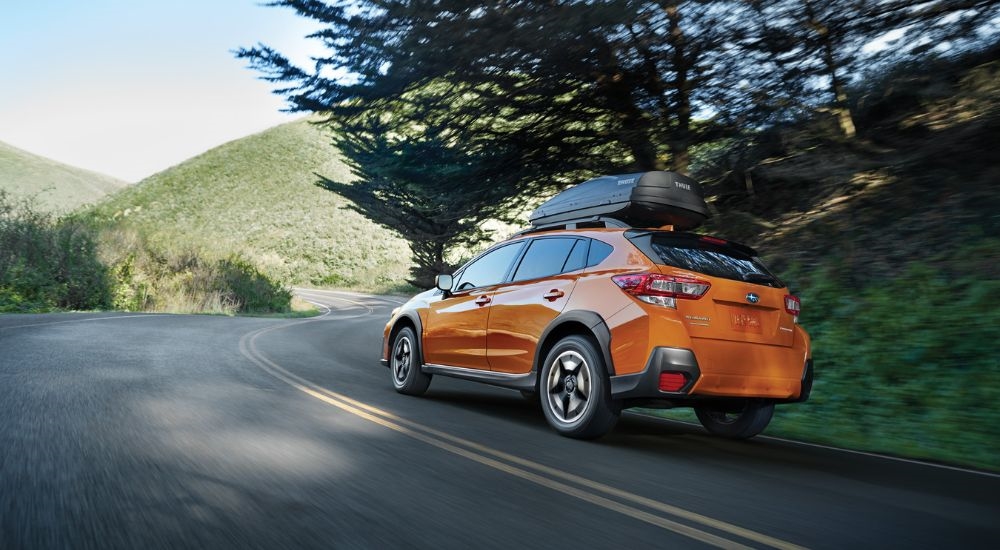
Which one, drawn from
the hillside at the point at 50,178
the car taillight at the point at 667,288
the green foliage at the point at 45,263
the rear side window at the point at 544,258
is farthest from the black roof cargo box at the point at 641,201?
the hillside at the point at 50,178

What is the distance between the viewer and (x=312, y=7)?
10.5 metres

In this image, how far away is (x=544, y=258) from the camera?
A: 7105mm

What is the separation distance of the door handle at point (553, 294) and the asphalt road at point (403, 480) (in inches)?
46.0

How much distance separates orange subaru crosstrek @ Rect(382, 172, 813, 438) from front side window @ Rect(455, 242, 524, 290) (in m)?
0.15

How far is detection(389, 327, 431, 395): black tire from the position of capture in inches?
335

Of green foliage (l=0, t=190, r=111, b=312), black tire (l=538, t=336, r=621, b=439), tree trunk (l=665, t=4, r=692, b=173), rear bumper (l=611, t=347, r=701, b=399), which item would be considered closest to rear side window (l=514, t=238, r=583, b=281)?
Answer: black tire (l=538, t=336, r=621, b=439)

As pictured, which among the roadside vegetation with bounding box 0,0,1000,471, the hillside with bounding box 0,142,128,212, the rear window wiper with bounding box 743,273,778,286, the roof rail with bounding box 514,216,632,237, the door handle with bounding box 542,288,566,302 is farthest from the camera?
the hillside with bounding box 0,142,128,212

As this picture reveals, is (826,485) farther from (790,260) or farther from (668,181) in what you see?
(790,260)

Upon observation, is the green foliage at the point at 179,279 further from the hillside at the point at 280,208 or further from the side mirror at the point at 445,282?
the hillside at the point at 280,208

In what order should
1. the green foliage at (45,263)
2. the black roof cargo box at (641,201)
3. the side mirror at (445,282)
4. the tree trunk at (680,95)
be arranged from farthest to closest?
the green foliage at (45,263) → the tree trunk at (680,95) → the side mirror at (445,282) → the black roof cargo box at (641,201)

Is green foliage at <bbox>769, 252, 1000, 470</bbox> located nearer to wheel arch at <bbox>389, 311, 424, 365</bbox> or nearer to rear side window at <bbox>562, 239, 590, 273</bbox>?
rear side window at <bbox>562, 239, 590, 273</bbox>

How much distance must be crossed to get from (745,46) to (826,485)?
20.8 ft

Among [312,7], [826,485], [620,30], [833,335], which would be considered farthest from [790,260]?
[312,7]

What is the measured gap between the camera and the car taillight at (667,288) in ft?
18.4
